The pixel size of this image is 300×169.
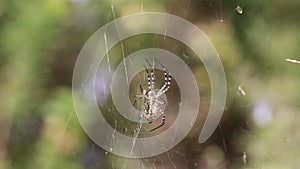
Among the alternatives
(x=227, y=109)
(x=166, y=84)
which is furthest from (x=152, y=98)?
(x=227, y=109)

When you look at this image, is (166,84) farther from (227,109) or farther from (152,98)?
(227,109)

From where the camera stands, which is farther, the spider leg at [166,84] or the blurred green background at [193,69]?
the spider leg at [166,84]

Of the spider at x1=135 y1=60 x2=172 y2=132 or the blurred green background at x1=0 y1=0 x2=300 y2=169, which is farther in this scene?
the spider at x1=135 y1=60 x2=172 y2=132

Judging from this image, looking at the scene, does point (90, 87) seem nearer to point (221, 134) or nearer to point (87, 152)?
→ point (87, 152)
